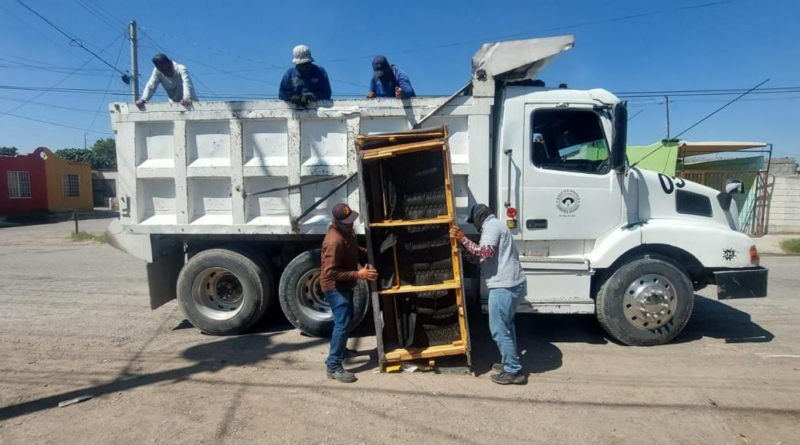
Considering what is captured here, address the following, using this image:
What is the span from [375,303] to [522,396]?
1.48 metres

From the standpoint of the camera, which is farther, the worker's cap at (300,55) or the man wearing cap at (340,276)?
the worker's cap at (300,55)

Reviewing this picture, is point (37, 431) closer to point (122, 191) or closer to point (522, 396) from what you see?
point (122, 191)

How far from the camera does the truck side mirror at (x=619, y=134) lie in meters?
4.48

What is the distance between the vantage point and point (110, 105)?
5.04m

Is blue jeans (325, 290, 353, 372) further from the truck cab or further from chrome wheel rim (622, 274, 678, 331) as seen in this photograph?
chrome wheel rim (622, 274, 678, 331)

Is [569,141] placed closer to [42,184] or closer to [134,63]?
[134,63]

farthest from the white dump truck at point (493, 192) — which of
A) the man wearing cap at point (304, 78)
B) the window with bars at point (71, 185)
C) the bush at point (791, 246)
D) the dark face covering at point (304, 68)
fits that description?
the window with bars at point (71, 185)

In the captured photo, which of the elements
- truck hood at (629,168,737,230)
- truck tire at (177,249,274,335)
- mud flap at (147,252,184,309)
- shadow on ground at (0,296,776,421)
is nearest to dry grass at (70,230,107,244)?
mud flap at (147,252,184,309)

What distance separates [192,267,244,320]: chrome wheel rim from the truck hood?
4.55 m

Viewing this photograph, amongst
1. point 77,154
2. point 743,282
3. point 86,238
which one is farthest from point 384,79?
point 77,154

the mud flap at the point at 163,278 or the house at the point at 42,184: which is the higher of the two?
the house at the point at 42,184

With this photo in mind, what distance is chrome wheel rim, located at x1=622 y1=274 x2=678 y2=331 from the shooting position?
461 centimetres

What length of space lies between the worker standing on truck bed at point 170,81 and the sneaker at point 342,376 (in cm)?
334

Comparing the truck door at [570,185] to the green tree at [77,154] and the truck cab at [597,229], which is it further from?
the green tree at [77,154]
